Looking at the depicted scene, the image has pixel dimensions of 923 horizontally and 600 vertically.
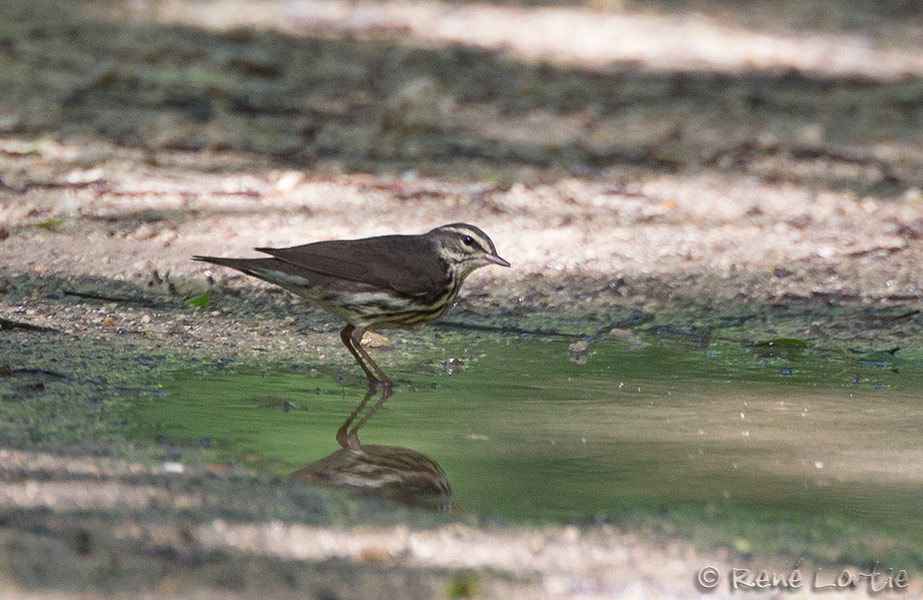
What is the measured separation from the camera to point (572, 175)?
9.53 m

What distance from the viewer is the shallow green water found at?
421cm

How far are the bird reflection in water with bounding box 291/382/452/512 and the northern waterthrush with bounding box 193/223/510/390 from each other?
2.98 feet

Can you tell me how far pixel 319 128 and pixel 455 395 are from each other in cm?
526

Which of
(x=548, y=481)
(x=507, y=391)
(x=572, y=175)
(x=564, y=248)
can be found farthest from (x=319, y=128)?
(x=548, y=481)

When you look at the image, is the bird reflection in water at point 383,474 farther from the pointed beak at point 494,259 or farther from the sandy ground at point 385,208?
the pointed beak at point 494,259

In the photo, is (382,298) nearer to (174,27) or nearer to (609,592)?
→ (609,592)

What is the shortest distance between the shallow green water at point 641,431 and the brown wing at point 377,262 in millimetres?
386

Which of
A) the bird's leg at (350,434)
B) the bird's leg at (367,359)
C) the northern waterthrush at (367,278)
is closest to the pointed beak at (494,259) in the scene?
the northern waterthrush at (367,278)

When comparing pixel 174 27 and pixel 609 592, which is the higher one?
pixel 174 27

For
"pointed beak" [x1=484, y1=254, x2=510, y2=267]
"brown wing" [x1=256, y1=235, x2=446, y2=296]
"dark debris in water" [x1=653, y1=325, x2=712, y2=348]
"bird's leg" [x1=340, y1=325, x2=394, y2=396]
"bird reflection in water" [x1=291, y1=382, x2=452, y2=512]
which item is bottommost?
"bird reflection in water" [x1=291, y1=382, x2=452, y2=512]

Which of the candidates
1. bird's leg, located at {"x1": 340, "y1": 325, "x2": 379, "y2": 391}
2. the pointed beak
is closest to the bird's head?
the pointed beak

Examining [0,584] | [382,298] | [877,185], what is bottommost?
[0,584]

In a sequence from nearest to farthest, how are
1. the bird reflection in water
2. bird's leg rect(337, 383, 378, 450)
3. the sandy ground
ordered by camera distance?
the sandy ground → the bird reflection in water → bird's leg rect(337, 383, 378, 450)

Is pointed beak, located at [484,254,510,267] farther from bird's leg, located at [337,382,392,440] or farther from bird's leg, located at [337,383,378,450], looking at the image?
bird's leg, located at [337,383,378,450]
